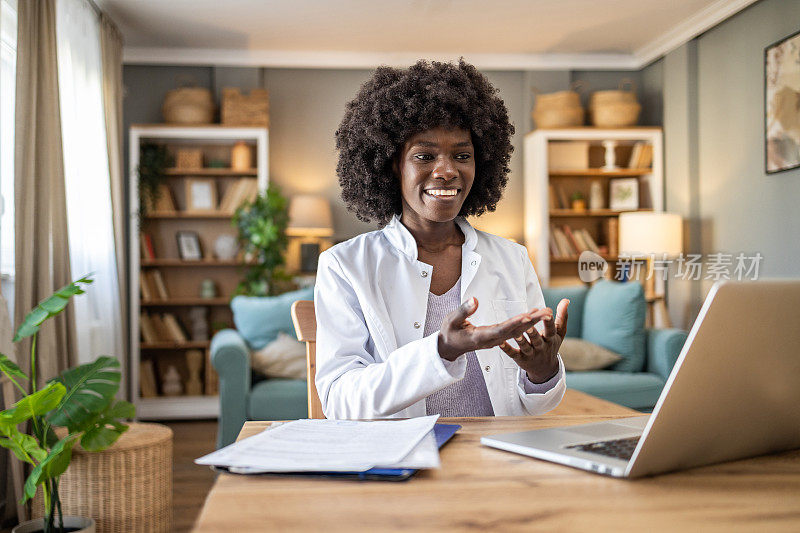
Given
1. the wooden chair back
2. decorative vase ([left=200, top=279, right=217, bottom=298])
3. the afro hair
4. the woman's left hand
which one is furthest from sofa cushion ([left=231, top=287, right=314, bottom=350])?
the woman's left hand

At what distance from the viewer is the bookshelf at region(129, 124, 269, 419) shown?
5121 millimetres

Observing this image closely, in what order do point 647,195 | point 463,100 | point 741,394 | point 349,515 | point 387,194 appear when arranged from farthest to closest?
point 647,195, point 387,194, point 463,100, point 741,394, point 349,515

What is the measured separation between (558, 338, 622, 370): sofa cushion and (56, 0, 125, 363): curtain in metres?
2.72

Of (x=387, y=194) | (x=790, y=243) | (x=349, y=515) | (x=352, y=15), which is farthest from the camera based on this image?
(x=352, y=15)

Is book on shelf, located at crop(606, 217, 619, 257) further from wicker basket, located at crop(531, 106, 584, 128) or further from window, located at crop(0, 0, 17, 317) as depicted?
window, located at crop(0, 0, 17, 317)

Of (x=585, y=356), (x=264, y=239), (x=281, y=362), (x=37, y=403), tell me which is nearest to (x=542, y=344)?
Result: (x=37, y=403)

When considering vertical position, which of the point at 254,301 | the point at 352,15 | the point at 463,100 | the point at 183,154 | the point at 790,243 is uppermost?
the point at 352,15

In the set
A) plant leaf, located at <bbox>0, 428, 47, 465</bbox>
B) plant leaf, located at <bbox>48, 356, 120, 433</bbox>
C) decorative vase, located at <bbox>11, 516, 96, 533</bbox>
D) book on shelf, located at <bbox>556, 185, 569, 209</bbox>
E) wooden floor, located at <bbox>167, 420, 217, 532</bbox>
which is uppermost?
book on shelf, located at <bbox>556, 185, 569, 209</bbox>

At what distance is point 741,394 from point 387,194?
3.59 ft

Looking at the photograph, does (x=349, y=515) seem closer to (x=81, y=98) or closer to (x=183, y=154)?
(x=81, y=98)

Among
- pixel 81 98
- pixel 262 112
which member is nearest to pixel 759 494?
pixel 81 98

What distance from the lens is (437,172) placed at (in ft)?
4.90

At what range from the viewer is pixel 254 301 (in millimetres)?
4156

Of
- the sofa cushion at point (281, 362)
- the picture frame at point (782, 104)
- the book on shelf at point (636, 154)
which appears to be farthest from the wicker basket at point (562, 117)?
the sofa cushion at point (281, 362)
